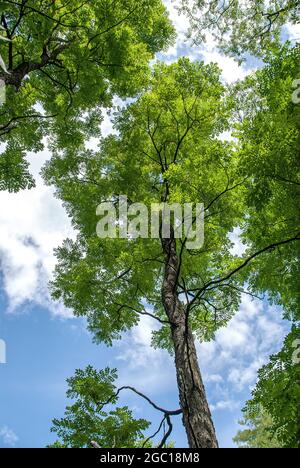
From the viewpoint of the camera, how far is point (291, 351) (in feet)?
12.3

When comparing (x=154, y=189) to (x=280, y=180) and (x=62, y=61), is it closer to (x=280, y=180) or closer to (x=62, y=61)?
(x=62, y=61)

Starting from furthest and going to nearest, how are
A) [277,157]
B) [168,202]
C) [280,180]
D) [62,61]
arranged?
[62,61] → [168,202] → [280,180] → [277,157]

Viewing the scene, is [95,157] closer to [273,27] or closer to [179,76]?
[179,76]

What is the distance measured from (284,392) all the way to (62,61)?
690cm

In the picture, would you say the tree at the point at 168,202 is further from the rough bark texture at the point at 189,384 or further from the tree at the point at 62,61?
the tree at the point at 62,61

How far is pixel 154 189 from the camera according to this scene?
8094 mm

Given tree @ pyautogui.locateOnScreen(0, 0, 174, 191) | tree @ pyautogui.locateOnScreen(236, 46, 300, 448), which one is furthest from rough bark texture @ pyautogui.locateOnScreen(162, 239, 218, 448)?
tree @ pyautogui.locateOnScreen(0, 0, 174, 191)

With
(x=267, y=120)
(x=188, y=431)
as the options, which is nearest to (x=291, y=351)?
(x=188, y=431)

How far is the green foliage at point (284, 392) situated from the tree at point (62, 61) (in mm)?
4965

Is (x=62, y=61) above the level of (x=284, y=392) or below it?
above

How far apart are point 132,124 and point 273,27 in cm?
348

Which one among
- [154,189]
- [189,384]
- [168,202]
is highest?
[154,189]

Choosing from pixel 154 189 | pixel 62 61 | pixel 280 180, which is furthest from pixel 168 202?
pixel 62 61

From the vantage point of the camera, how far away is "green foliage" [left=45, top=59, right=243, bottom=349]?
228 inches
